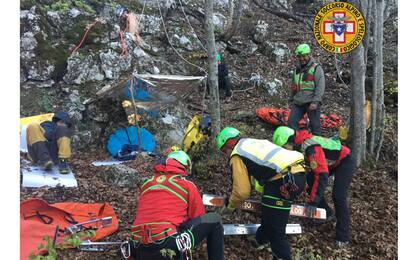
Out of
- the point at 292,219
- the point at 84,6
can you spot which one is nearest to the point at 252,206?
the point at 292,219

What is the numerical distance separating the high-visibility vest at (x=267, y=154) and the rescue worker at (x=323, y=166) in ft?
1.26

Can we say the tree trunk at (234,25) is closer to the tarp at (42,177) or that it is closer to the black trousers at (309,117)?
the black trousers at (309,117)

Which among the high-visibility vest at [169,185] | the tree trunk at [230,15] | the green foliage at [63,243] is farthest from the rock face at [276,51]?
the green foliage at [63,243]

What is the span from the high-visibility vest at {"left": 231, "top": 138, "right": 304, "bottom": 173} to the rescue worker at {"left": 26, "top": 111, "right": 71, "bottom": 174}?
3.11 meters

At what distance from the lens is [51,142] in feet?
21.0

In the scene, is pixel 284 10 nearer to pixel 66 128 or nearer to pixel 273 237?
pixel 66 128

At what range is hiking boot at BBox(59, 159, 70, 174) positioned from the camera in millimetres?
6163

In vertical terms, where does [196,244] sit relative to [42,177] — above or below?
below

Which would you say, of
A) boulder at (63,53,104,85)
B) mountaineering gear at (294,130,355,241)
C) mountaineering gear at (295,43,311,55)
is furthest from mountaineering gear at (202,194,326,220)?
boulder at (63,53,104,85)

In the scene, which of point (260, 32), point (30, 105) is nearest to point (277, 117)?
point (260, 32)

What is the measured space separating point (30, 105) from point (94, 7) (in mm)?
3853

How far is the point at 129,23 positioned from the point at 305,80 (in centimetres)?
495

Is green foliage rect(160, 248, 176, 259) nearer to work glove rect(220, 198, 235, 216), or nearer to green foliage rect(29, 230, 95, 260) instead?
green foliage rect(29, 230, 95, 260)

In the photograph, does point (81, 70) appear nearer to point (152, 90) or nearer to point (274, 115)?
point (152, 90)
